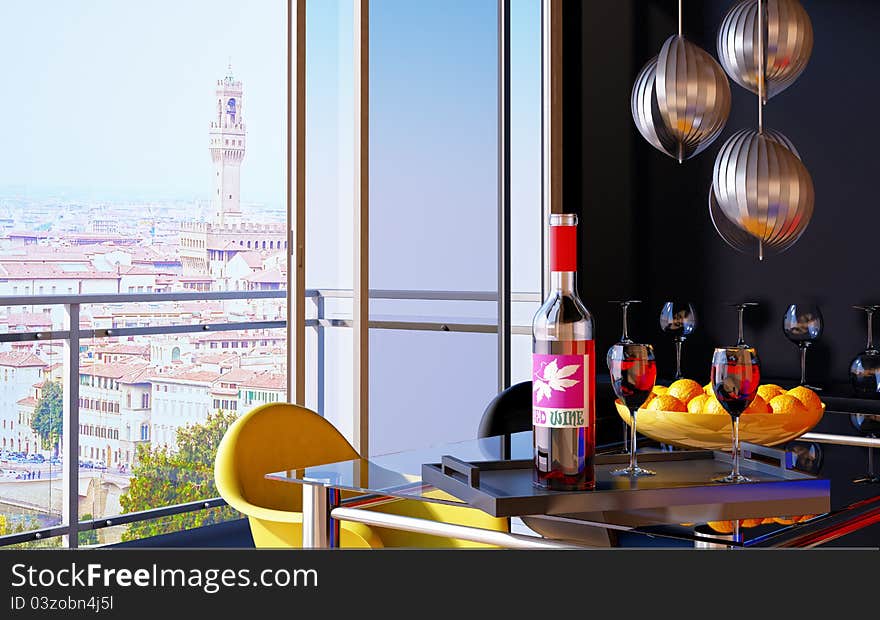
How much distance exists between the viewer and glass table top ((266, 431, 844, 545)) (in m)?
1.41

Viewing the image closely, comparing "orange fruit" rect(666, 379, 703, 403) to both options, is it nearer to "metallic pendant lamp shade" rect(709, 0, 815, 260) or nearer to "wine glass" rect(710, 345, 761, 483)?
"wine glass" rect(710, 345, 761, 483)

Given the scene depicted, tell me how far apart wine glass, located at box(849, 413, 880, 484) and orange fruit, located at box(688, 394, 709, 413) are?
0.30 metres

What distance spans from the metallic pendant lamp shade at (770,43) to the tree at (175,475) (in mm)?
2608

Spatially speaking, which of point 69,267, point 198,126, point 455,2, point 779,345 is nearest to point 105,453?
point 69,267

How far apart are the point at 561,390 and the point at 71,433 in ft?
10.8

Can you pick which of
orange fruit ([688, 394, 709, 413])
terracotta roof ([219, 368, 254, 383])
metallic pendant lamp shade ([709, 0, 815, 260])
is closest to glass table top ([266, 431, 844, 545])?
orange fruit ([688, 394, 709, 413])

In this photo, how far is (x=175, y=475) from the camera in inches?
176

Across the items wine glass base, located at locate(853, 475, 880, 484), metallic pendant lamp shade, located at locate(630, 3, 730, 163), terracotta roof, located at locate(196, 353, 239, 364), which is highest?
metallic pendant lamp shade, located at locate(630, 3, 730, 163)

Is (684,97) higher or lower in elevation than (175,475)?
higher

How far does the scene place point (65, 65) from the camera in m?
3.92

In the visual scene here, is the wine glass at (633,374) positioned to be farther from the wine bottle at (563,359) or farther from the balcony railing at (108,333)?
the balcony railing at (108,333)

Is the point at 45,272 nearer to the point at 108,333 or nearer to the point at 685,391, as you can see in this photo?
Result: the point at 108,333

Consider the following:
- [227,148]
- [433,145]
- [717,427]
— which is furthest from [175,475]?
[717,427]
